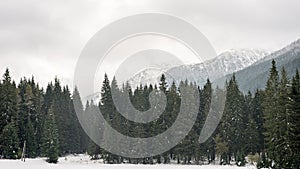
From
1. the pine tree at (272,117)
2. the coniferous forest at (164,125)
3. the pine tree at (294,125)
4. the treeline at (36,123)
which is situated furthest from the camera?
the treeline at (36,123)

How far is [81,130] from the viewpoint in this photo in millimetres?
86000

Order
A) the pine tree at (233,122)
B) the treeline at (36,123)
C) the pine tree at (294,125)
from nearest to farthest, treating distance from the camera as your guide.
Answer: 1. the pine tree at (294,125)
2. the treeline at (36,123)
3. the pine tree at (233,122)

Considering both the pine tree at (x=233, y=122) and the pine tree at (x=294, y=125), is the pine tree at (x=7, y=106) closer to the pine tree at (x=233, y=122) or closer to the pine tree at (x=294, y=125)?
the pine tree at (x=233, y=122)

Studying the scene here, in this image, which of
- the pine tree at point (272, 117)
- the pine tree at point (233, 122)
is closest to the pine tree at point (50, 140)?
the pine tree at point (233, 122)

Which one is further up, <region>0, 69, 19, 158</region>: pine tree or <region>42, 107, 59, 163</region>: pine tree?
<region>0, 69, 19, 158</region>: pine tree

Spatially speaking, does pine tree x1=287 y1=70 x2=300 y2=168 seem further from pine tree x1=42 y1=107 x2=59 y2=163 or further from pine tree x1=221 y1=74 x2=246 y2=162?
pine tree x1=42 y1=107 x2=59 y2=163

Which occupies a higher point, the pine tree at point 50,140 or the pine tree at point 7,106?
the pine tree at point 7,106

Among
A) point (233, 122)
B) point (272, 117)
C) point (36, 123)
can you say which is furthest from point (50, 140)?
point (272, 117)

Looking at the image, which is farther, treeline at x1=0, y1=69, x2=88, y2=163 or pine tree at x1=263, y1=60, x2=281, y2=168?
treeline at x1=0, y1=69, x2=88, y2=163

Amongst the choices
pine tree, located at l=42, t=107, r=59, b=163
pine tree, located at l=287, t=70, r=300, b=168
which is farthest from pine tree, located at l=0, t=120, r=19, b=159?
pine tree, located at l=287, t=70, r=300, b=168

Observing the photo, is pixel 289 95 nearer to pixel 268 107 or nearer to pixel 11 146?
pixel 268 107

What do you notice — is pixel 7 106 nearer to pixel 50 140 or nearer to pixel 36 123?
pixel 50 140

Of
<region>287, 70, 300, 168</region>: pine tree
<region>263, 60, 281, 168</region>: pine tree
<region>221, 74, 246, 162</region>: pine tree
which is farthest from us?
<region>221, 74, 246, 162</region>: pine tree

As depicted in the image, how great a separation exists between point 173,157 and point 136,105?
12.0 metres
